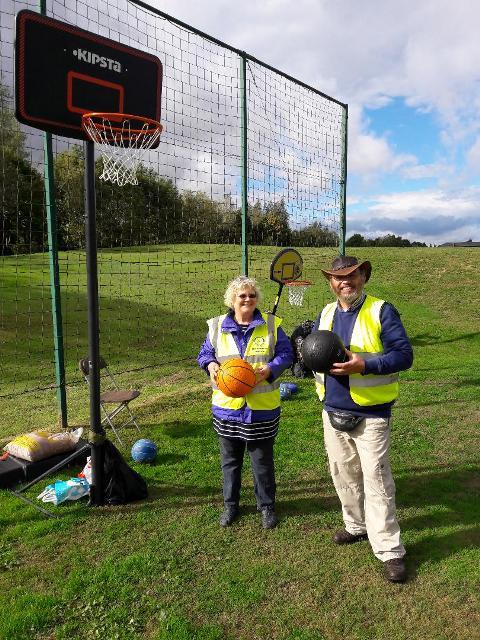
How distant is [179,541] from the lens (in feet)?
13.3

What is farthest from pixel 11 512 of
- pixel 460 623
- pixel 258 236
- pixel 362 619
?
pixel 258 236

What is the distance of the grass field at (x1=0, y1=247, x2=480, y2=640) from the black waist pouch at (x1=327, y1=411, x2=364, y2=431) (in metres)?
1.00

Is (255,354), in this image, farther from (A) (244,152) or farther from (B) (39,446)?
(A) (244,152)

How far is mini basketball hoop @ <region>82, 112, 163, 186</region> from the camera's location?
14.2 feet

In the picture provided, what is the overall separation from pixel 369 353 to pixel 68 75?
3.26 metres

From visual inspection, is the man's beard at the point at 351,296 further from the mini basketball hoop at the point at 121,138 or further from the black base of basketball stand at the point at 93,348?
the mini basketball hoop at the point at 121,138

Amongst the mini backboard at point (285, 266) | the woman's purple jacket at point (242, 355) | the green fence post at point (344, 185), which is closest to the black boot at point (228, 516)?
the woman's purple jacket at point (242, 355)

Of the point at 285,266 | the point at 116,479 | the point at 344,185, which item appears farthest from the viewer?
the point at 344,185

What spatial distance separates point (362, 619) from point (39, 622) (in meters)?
1.96

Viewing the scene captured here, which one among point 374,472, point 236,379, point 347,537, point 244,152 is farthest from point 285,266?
point 374,472

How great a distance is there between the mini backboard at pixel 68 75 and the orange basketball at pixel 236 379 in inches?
90.4

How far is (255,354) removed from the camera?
402cm

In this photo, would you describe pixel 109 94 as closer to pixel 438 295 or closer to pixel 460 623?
pixel 460 623

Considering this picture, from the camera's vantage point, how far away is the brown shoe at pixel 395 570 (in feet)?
11.5
